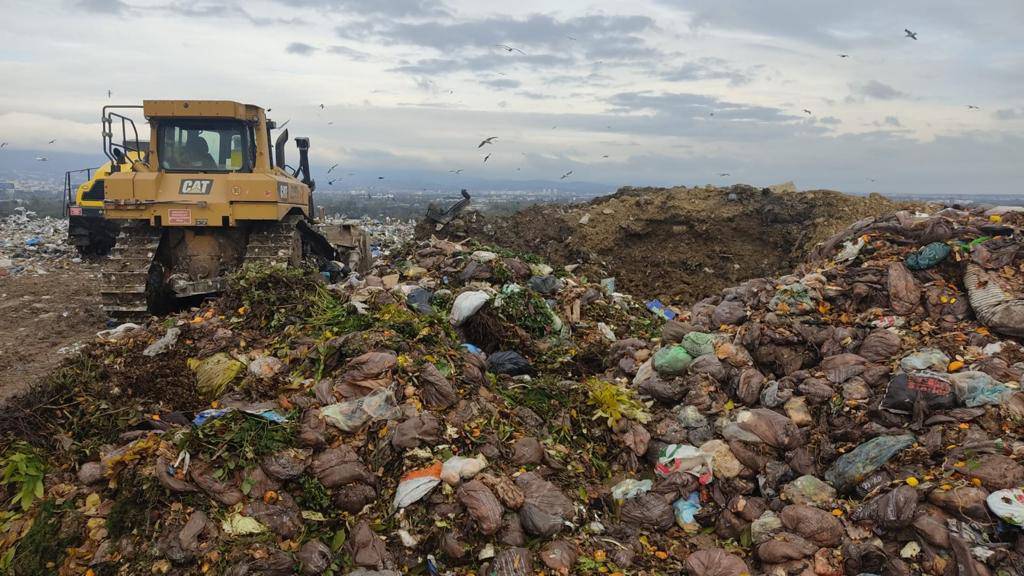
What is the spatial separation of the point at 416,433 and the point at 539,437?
933 millimetres

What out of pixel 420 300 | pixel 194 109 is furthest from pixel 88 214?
pixel 420 300

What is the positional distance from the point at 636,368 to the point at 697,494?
1.59 meters

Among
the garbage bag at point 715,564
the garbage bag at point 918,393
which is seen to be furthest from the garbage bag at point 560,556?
the garbage bag at point 918,393

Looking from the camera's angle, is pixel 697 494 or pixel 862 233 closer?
pixel 697 494

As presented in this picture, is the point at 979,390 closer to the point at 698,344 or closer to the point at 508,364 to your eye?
the point at 698,344

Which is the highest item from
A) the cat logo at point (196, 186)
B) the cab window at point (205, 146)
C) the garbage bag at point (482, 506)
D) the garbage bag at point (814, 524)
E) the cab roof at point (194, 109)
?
the cab roof at point (194, 109)

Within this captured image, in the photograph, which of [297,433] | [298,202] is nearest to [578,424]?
[297,433]

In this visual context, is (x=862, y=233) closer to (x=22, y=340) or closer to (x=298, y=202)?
(x=298, y=202)

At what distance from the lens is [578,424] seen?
4645 mm

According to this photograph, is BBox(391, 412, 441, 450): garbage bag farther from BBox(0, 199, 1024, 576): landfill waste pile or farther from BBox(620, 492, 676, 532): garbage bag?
BBox(620, 492, 676, 532): garbage bag

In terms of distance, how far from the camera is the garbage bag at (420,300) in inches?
225

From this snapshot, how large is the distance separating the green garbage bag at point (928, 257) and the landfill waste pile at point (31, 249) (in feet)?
42.3

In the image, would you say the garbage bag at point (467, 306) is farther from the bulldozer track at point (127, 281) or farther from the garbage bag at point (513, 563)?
the bulldozer track at point (127, 281)

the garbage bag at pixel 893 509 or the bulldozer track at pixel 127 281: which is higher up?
the bulldozer track at pixel 127 281
